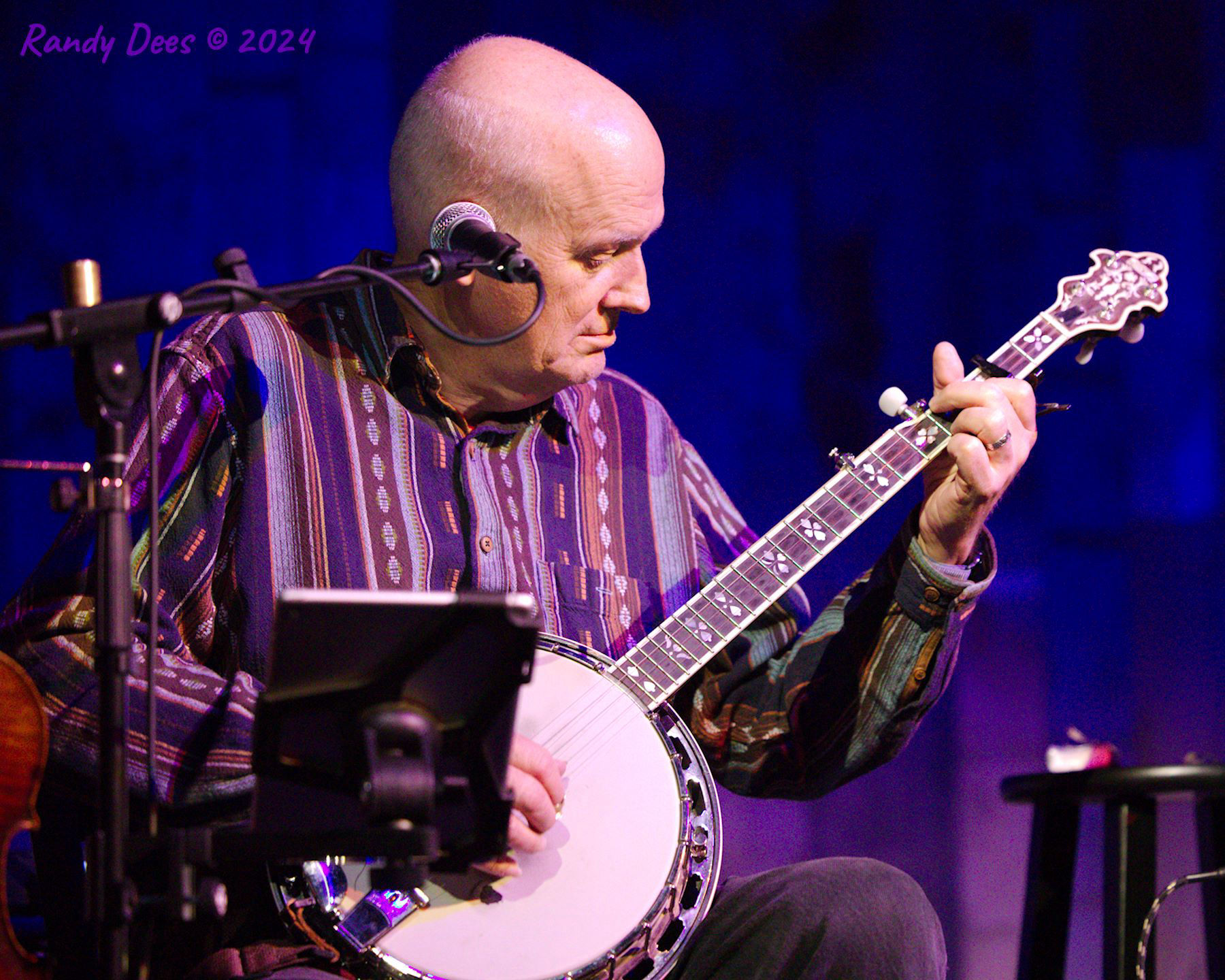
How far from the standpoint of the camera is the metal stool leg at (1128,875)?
1.55 metres

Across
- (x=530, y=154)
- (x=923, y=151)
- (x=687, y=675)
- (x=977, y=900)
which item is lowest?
(x=977, y=900)

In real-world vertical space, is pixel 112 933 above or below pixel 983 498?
below

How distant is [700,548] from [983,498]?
1.69ft

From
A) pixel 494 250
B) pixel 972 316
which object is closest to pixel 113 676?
pixel 494 250

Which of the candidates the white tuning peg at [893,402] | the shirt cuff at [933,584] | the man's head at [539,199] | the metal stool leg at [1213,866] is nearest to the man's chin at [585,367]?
the man's head at [539,199]

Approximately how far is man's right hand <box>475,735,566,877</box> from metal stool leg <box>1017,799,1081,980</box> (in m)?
0.61

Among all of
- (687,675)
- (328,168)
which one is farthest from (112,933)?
(328,168)

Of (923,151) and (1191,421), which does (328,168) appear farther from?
(1191,421)

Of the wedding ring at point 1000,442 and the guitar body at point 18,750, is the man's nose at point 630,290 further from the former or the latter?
the guitar body at point 18,750

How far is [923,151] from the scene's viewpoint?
2859 millimetres

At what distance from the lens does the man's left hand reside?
1.77m

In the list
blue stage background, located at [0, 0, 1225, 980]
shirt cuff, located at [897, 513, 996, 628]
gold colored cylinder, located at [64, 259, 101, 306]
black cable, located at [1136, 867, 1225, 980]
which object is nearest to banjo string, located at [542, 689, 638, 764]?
shirt cuff, located at [897, 513, 996, 628]

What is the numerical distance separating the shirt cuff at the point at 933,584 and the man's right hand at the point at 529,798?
582 millimetres

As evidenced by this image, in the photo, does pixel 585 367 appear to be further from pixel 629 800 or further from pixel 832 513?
pixel 629 800
